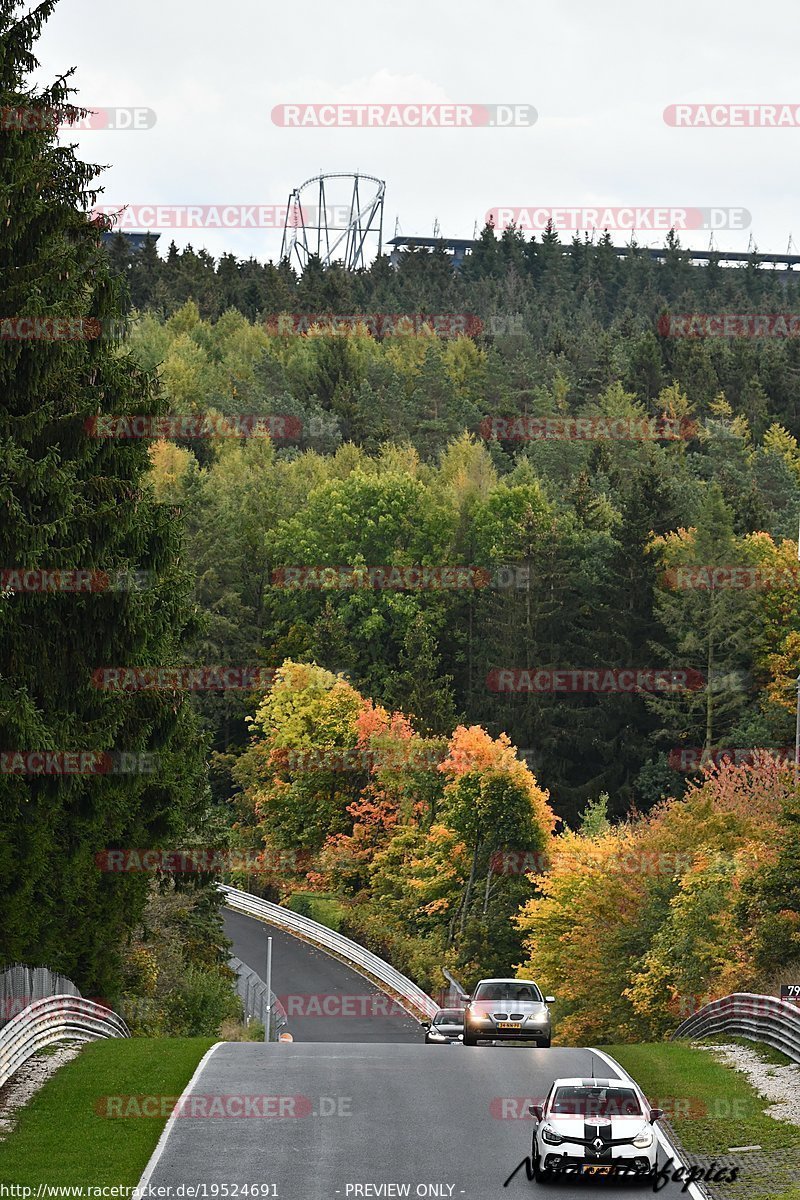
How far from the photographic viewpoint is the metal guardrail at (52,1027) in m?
25.9

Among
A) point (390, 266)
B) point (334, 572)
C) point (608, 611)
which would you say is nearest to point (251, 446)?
point (334, 572)

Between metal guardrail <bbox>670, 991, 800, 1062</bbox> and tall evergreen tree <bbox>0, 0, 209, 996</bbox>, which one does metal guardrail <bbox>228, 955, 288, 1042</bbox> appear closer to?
metal guardrail <bbox>670, 991, 800, 1062</bbox>

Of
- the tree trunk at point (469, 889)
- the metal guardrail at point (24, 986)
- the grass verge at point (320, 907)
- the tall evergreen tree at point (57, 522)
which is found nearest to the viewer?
the tall evergreen tree at point (57, 522)

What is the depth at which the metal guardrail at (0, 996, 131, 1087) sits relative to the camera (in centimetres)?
2586

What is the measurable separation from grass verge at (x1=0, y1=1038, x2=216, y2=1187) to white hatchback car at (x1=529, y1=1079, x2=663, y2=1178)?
4645 mm

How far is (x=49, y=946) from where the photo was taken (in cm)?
3234

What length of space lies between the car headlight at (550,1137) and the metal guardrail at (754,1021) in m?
10.2

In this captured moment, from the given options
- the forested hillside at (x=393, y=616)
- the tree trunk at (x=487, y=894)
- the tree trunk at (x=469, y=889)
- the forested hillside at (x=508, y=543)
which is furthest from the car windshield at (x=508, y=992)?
the forested hillside at (x=508, y=543)

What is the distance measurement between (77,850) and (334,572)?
240 ft

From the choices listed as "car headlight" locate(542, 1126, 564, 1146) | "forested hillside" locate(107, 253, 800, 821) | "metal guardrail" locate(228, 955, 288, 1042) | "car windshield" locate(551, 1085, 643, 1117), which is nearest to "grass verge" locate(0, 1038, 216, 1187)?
"car headlight" locate(542, 1126, 564, 1146)

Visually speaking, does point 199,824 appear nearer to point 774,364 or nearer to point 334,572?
point 334,572

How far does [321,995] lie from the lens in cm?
6575

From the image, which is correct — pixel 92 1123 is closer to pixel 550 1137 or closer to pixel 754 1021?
pixel 550 1137

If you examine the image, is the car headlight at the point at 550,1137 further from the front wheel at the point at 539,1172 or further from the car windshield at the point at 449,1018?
the car windshield at the point at 449,1018
